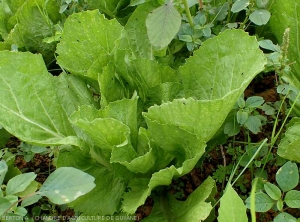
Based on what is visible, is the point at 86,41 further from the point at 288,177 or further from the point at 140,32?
the point at 288,177

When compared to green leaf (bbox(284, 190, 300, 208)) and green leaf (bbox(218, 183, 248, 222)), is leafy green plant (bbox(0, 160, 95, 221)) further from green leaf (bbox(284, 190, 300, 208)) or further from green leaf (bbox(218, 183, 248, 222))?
green leaf (bbox(284, 190, 300, 208))

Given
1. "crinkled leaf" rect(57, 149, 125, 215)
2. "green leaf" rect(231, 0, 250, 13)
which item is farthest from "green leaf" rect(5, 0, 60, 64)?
"green leaf" rect(231, 0, 250, 13)

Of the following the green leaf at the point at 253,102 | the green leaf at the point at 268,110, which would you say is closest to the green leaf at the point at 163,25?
the green leaf at the point at 253,102

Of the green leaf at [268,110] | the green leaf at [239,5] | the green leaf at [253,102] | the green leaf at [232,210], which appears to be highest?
the green leaf at [239,5]

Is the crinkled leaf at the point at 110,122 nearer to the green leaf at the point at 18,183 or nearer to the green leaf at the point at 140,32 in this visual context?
the green leaf at the point at 18,183

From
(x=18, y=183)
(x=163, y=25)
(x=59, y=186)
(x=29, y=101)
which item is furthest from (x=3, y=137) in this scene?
(x=163, y=25)

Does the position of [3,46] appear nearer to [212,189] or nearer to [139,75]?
Answer: [139,75]
